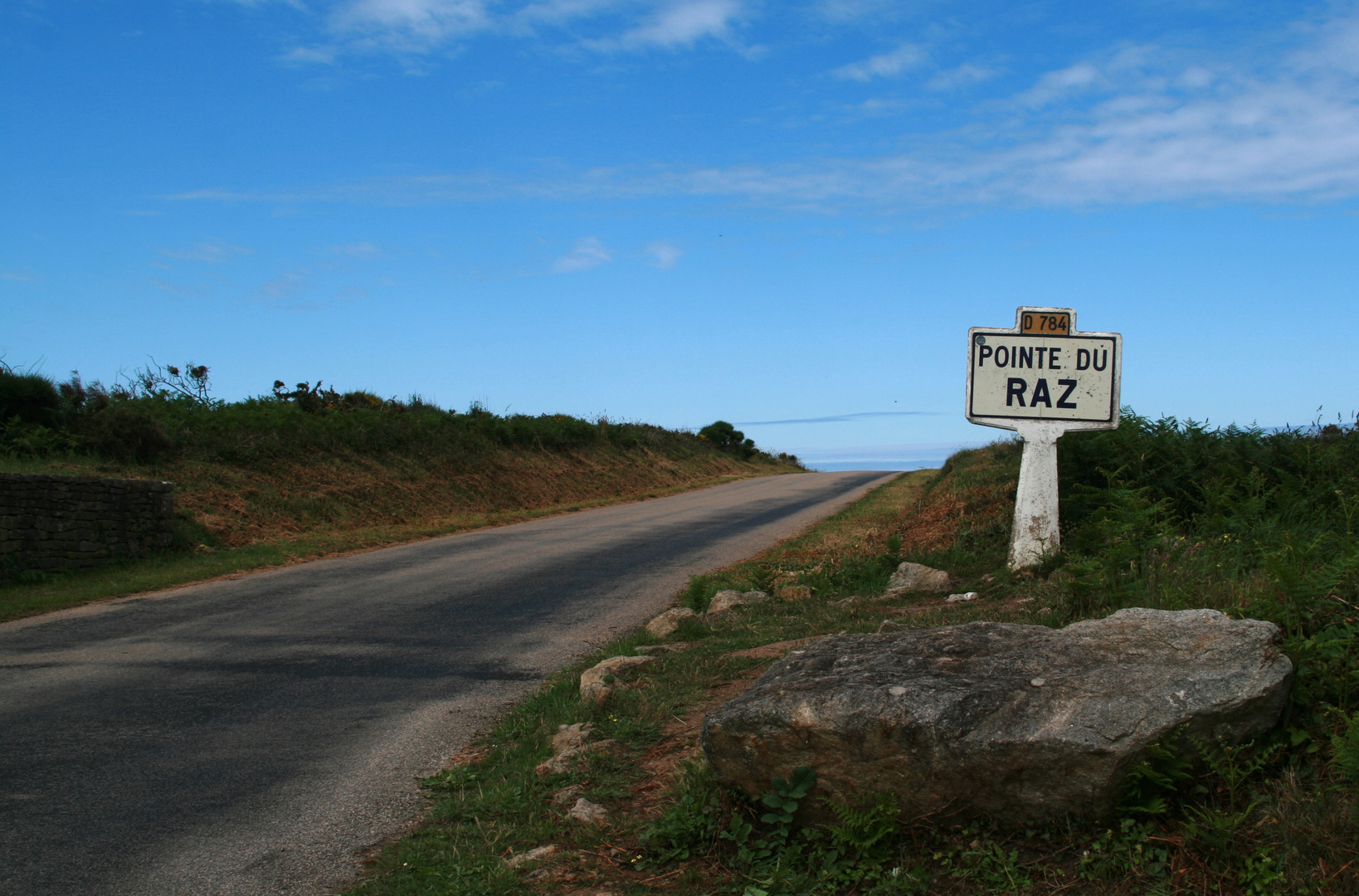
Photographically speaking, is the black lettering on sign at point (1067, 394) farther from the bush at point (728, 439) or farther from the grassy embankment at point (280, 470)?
the bush at point (728, 439)

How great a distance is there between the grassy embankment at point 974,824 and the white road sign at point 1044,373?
134 cm

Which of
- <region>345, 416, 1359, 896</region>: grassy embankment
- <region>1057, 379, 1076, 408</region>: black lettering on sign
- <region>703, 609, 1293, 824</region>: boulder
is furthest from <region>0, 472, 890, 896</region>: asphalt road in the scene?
<region>1057, 379, 1076, 408</region>: black lettering on sign

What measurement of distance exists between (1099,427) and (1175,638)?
5186 mm

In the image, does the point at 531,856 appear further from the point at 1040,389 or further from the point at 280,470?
the point at 280,470

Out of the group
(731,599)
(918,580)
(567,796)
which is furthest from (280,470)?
(567,796)

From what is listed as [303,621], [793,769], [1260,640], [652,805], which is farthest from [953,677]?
[303,621]

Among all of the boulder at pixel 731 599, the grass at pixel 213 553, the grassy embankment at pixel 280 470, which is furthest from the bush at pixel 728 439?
the boulder at pixel 731 599

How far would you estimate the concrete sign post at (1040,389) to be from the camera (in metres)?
8.53

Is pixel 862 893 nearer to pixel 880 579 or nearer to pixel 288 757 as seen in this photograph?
pixel 288 757

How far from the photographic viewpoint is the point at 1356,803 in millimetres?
2885

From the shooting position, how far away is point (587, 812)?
4.15 metres

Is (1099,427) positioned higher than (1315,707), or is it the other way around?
(1099,427)

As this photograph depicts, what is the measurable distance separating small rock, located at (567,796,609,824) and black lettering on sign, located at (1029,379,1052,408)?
606cm

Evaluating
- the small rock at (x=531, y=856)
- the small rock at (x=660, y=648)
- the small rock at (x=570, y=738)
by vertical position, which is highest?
the small rock at (x=660, y=648)
